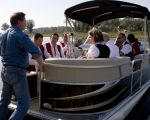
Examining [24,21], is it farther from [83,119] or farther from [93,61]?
[83,119]

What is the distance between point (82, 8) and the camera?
6152 mm

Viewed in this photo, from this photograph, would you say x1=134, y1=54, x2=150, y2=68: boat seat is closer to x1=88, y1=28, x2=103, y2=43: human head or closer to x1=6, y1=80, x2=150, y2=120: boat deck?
x1=88, y1=28, x2=103, y2=43: human head

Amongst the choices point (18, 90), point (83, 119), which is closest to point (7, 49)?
point (18, 90)

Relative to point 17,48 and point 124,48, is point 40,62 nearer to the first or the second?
point 17,48

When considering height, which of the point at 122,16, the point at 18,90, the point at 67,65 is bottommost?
the point at 18,90

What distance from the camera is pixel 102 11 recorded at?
6.82 metres

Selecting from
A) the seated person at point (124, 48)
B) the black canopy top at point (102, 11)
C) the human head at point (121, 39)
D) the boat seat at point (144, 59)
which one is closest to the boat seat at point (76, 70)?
the boat seat at point (144, 59)

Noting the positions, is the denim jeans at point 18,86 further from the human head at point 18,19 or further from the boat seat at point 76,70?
the human head at point 18,19

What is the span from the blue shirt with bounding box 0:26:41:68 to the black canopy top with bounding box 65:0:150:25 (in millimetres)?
2161

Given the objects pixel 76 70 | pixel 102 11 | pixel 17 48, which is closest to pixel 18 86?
pixel 17 48

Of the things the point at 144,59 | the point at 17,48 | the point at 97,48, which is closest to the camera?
the point at 17,48

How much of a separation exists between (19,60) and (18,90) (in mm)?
339

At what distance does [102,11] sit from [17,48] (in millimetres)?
3332

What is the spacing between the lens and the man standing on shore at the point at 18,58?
380 cm
